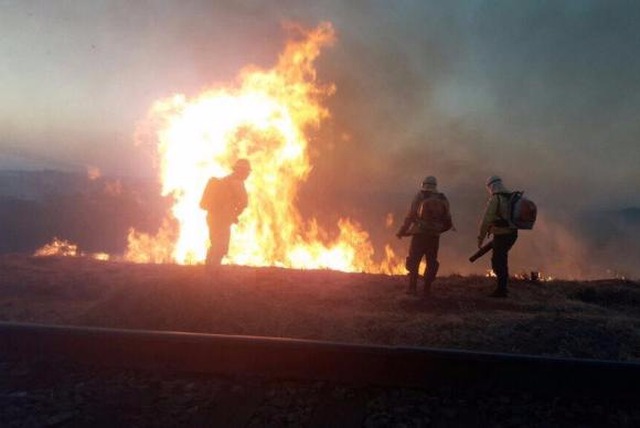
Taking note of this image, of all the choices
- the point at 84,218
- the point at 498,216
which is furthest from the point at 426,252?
the point at 84,218

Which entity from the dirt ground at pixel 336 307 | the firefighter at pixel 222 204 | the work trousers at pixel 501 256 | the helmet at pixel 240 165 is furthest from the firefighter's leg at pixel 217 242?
the work trousers at pixel 501 256

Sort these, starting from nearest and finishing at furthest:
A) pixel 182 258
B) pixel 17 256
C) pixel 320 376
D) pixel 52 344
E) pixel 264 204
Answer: pixel 320 376 → pixel 52 344 → pixel 17 256 → pixel 182 258 → pixel 264 204

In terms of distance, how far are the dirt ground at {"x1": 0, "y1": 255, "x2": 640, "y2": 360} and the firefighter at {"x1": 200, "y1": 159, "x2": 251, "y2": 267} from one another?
0.61m

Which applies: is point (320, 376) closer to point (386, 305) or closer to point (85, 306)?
point (386, 305)

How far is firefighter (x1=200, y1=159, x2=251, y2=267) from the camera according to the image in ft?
35.4

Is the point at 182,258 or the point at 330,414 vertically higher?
the point at 182,258

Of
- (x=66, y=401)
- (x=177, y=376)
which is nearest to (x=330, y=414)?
(x=177, y=376)

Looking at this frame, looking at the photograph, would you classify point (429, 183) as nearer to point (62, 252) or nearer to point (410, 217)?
point (410, 217)

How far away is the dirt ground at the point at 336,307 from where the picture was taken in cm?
760

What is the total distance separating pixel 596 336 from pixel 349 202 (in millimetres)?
43042

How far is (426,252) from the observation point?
10258mm

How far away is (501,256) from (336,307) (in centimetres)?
331

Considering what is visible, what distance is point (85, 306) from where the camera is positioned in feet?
31.1

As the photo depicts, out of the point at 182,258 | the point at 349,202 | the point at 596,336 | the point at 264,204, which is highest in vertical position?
the point at 349,202
